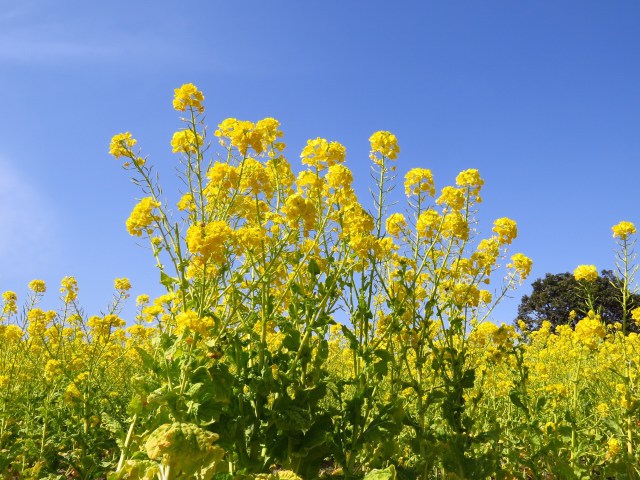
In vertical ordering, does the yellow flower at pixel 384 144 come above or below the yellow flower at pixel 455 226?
above

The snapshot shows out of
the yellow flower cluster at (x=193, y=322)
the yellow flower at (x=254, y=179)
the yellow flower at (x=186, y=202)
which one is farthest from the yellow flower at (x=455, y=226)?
the yellow flower cluster at (x=193, y=322)

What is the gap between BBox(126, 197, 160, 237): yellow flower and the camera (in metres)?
3.13

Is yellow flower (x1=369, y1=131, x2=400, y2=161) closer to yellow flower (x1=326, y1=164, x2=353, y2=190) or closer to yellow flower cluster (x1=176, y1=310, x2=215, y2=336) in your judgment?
yellow flower (x1=326, y1=164, x2=353, y2=190)

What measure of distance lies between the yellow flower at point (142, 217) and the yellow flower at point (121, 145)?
42 cm

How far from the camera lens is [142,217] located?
10.3ft

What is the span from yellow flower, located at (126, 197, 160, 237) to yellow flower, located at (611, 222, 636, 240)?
420 centimetres

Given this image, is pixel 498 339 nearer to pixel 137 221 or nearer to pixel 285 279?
pixel 285 279

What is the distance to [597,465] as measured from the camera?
205 inches

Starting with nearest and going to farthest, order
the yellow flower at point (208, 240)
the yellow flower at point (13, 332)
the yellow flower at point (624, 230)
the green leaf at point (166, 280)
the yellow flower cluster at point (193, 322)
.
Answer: the yellow flower cluster at point (193, 322) → the yellow flower at point (208, 240) → the green leaf at point (166, 280) → the yellow flower at point (624, 230) → the yellow flower at point (13, 332)

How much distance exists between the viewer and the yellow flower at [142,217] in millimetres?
3135

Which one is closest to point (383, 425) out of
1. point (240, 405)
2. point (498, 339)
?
point (240, 405)

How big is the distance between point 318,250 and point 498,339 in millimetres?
1837

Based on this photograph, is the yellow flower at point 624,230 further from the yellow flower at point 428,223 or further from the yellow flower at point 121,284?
the yellow flower at point 121,284

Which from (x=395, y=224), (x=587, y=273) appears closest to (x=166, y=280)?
(x=395, y=224)
